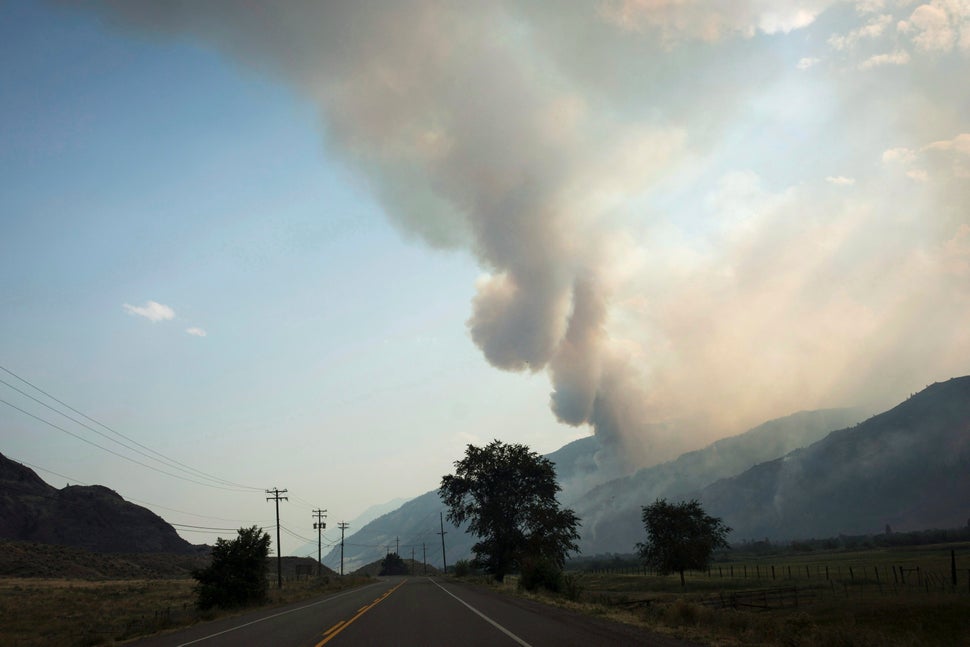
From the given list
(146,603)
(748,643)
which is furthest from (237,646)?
(146,603)

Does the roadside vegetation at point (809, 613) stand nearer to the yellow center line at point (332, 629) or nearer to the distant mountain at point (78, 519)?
the yellow center line at point (332, 629)

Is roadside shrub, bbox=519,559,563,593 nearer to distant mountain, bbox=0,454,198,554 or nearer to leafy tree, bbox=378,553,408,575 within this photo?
leafy tree, bbox=378,553,408,575

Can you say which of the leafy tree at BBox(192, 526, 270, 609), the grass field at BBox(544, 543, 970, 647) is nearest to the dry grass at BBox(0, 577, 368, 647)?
the leafy tree at BBox(192, 526, 270, 609)

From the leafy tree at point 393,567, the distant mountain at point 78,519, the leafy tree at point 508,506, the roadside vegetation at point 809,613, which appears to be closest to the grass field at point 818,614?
the roadside vegetation at point 809,613

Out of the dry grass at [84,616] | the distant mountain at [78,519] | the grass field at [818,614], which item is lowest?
the grass field at [818,614]

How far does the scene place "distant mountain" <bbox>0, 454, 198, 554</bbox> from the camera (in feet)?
446

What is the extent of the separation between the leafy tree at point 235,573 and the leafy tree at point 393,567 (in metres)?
121

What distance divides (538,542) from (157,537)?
439ft

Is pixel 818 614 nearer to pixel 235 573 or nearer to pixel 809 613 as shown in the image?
pixel 809 613

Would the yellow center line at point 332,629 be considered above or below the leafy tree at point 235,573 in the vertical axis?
below

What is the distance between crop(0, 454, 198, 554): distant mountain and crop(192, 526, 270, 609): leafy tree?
120243 mm

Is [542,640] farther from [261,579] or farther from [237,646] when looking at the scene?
[261,579]

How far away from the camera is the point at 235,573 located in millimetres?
38844

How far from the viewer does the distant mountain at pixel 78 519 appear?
5349 inches
